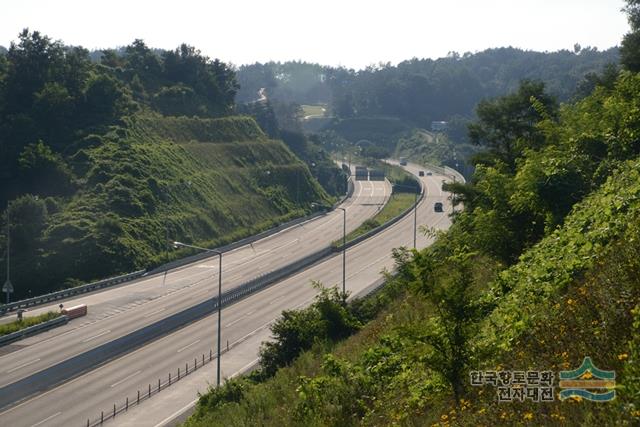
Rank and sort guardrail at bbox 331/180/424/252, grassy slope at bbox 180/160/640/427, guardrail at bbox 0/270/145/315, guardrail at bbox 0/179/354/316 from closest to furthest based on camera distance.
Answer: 1. grassy slope at bbox 180/160/640/427
2. guardrail at bbox 0/270/145/315
3. guardrail at bbox 0/179/354/316
4. guardrail at bbox 331/180/424/252

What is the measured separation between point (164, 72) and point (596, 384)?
128 metres

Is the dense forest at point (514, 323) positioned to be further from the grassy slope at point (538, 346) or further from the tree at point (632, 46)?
the tree at point (632, 46)

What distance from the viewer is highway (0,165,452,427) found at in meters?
36.6

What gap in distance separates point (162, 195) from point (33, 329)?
37.7 m

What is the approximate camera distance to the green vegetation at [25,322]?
49125 millimetres

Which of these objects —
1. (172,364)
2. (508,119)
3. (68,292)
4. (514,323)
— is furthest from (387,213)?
(514,323)

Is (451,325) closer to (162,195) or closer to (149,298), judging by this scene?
(149,298)

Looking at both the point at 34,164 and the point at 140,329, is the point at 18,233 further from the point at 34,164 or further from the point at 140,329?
the point at 140,329

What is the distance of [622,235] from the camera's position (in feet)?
52.2

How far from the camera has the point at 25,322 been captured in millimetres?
51094

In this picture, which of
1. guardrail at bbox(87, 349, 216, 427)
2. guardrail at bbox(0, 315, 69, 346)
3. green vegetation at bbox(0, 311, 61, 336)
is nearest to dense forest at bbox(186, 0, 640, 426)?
guardrail at bbox(87, 349, 216, 427)

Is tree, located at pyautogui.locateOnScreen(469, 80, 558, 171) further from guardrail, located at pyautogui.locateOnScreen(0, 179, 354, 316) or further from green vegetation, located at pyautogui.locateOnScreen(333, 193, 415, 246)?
green vegetation, located at pyautogui.locateOnScreen(333, 193, 415, 246)

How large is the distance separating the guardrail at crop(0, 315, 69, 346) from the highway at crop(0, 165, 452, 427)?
780 cm

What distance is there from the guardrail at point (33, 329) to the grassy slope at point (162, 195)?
496 inches
